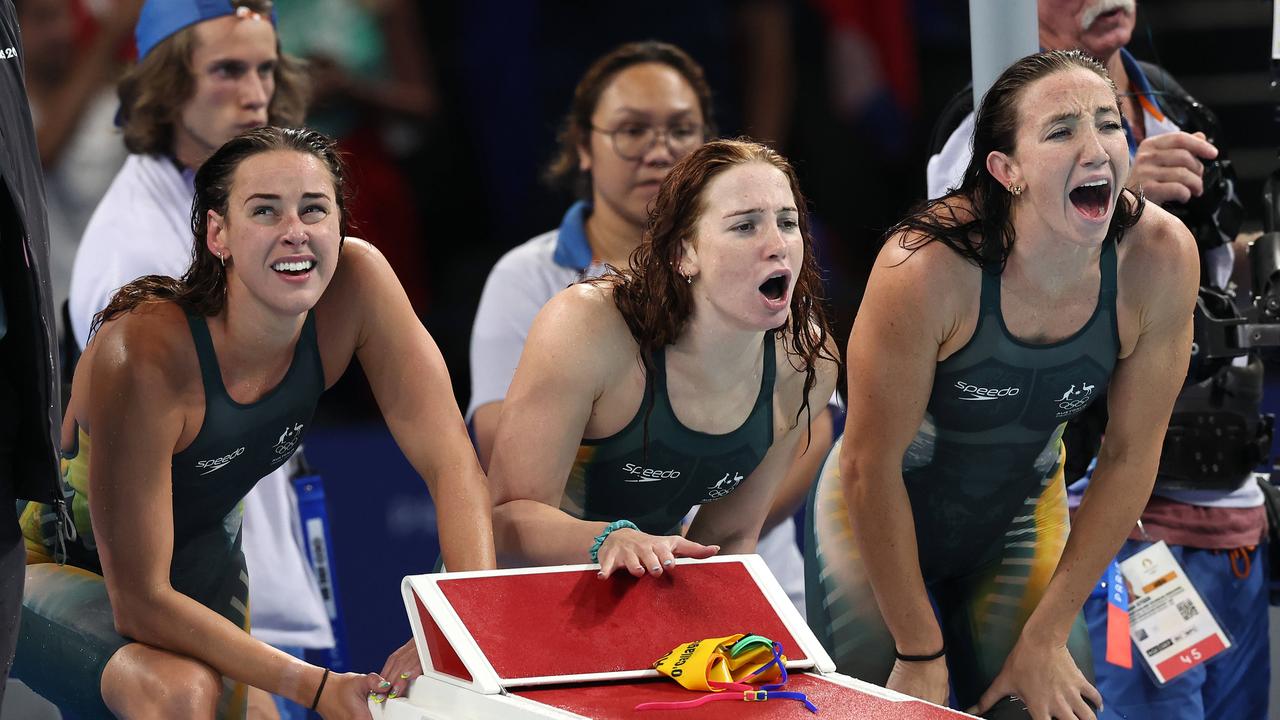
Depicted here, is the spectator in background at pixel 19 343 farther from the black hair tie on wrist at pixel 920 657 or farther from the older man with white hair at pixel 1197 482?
the older man with white hair at pixel 1197 482

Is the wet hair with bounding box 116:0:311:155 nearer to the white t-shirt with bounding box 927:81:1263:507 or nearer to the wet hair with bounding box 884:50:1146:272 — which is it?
the white t-shirt with bounding box 927:81:1263:507

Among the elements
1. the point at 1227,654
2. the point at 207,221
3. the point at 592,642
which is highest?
the point at 207,221

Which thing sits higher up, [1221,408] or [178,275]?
[178,275]

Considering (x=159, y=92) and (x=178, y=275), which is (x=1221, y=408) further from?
(x=159, y=92)

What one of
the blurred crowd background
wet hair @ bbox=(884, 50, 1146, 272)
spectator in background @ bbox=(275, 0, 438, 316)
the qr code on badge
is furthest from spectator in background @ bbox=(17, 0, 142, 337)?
the qr code on badge

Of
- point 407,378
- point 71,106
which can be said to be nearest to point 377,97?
point 71,106

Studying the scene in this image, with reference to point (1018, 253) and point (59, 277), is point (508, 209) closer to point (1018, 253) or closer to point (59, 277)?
point (59, 277)

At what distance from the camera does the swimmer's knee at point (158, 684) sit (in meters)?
2.65

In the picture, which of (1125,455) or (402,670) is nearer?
(402,670)

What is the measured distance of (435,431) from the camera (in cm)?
302

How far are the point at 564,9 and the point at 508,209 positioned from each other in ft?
2.36

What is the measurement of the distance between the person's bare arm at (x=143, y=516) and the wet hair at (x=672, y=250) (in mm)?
857

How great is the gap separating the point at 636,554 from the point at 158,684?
86cm

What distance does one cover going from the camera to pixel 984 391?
292cm
